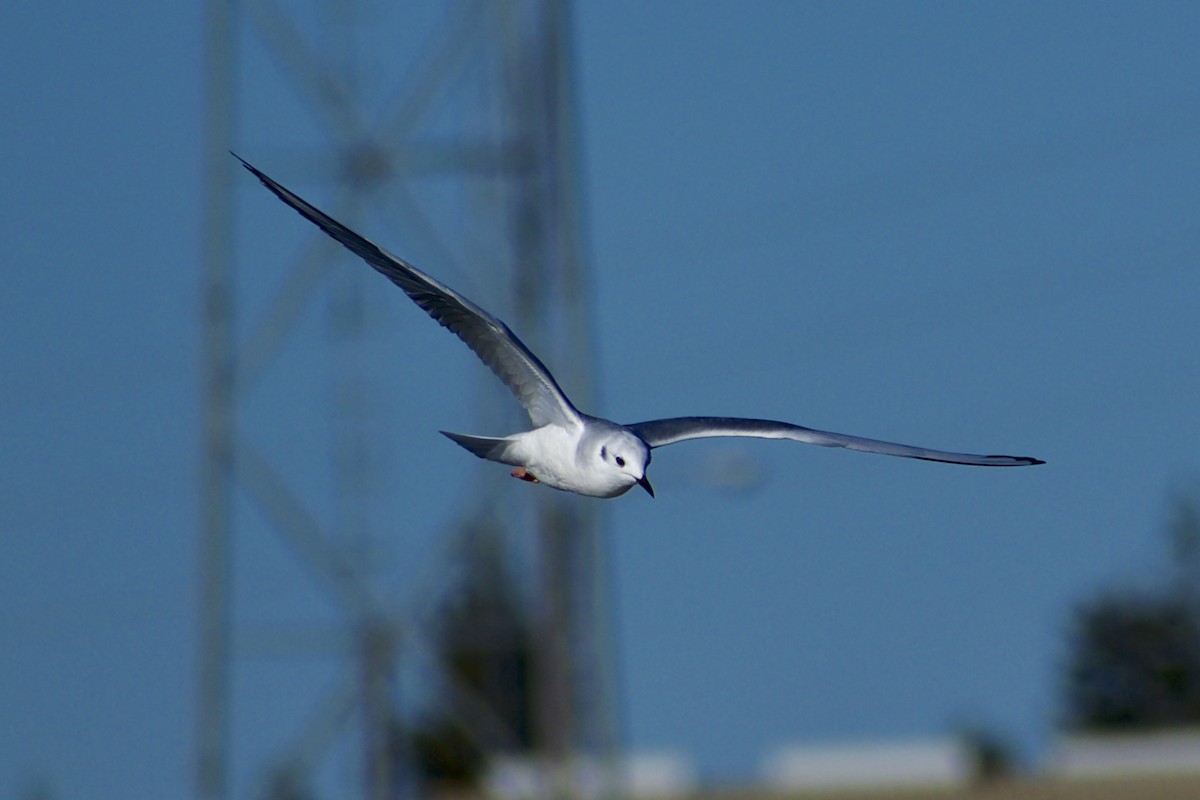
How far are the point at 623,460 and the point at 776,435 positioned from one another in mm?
1461

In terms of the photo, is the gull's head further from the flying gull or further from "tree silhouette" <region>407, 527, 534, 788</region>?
"tree silhouette" <region>407, 527, 534, 788</region>

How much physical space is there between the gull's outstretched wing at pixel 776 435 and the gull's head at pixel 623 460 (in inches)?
29.6

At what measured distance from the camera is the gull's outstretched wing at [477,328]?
11.8m

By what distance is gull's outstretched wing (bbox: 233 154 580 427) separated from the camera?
11.8 metres

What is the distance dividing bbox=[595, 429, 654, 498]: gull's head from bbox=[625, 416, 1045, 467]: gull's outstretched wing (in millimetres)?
751

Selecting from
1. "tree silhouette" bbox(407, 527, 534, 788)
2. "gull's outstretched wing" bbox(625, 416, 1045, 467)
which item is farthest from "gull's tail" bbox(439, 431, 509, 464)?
"tree silhouette" bbox(407, 527, 534, 788)

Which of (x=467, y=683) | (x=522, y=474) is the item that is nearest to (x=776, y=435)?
(x=522, y=474)

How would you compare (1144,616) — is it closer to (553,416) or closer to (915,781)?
(915,781)

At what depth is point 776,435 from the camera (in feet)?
42.5

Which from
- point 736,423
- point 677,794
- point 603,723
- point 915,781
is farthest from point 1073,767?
point 736,423

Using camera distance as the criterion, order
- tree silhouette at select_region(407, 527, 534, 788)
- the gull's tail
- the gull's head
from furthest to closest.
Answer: tree silhouette at select_region(407, 527, 534, 788)
the gull's tail
the gull's head

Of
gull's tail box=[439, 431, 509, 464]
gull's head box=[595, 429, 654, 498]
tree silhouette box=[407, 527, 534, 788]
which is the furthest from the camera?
tree silhouette box=[407, 527, 534, 788]

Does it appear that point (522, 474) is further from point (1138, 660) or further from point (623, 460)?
point (1138, 660)

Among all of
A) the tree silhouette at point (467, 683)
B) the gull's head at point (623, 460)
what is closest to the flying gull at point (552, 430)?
the gull's head at point (623, 460)
